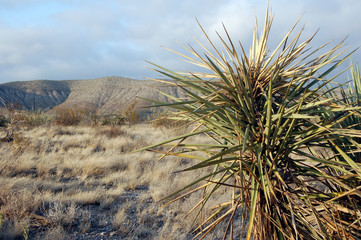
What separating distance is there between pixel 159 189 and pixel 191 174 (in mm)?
1147

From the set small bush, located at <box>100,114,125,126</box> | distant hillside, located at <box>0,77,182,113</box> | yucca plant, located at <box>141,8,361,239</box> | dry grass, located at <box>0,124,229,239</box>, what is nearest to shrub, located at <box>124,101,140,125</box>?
small bush, located at <box>100,114,125,126</box>

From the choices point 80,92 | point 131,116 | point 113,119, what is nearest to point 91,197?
point 131,116

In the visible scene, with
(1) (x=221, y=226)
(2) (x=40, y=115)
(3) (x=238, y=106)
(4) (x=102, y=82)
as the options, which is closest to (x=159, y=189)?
(1) (x=221, y=226)

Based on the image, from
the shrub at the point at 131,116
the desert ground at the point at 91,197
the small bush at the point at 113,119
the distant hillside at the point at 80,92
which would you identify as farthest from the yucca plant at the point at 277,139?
the distant hillside at the point at 80,92

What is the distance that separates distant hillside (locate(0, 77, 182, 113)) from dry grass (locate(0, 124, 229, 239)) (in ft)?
190

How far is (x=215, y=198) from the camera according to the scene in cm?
492

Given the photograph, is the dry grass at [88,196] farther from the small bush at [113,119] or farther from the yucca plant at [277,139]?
the small bush at [113,119]

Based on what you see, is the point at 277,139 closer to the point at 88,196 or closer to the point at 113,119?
the point at 88,196

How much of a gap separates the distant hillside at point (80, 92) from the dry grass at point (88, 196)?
5806 cm

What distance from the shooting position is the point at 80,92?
7725cm

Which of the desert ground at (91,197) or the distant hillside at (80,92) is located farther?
the distant hillside at (80,92)

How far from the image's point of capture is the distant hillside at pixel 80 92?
2640 inches

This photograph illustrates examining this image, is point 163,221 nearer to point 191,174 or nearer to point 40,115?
point 191,174

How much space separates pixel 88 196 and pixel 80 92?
7839cm
